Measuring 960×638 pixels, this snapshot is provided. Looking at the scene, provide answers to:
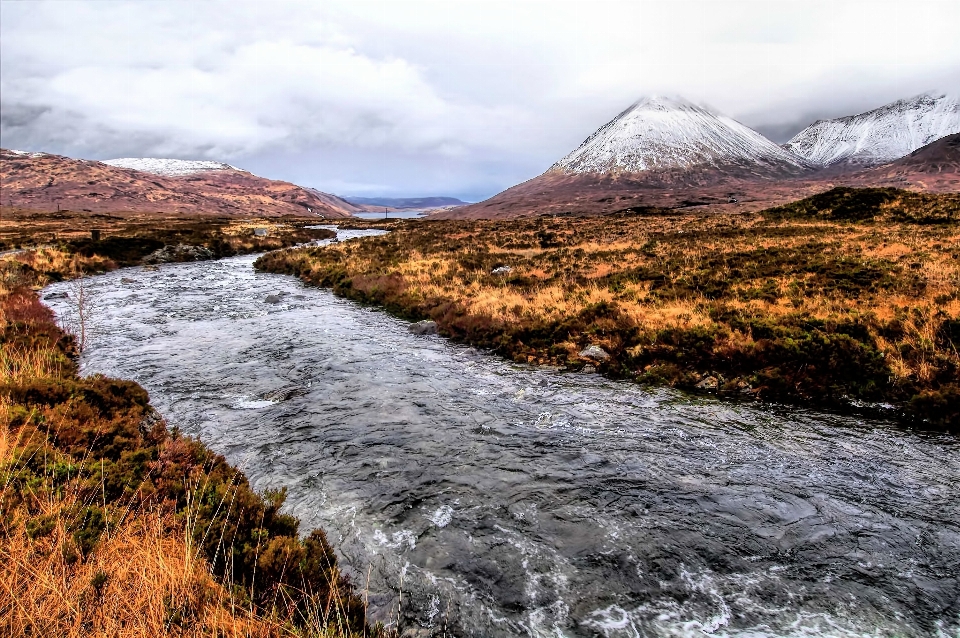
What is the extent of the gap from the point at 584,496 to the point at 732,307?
36.9 ft

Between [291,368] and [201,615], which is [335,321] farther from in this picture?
[201,615]

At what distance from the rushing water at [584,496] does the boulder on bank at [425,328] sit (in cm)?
464

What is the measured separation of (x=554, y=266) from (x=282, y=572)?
2419 cm

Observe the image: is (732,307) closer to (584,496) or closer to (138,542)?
(584,496)

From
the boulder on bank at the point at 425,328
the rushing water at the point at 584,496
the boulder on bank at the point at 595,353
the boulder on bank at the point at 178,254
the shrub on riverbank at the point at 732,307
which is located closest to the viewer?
the rushing water at the point at 584,496

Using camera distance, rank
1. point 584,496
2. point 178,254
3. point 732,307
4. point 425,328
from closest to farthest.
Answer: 1. point 584,496
2. point 732,307
3. point 425,328
4. point 178,254

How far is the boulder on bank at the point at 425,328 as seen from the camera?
18.8m

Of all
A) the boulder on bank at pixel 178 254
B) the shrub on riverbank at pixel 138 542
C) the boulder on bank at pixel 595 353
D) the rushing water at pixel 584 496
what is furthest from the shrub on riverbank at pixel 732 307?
the boulder on bank at pixel 178 254

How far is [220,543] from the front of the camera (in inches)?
201

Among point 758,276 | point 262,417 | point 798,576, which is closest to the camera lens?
point 798,576

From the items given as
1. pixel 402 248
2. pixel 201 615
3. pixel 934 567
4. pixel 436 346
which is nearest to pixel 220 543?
pixel 201 615

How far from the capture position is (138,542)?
15.6 feet

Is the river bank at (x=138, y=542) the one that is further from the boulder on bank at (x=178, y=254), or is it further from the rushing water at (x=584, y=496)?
the boulder on bank at (x=178, y=254)

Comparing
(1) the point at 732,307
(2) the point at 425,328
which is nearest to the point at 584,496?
(1) the point at 732,307
